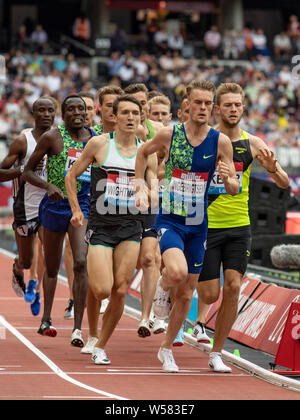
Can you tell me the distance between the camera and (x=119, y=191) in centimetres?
1024

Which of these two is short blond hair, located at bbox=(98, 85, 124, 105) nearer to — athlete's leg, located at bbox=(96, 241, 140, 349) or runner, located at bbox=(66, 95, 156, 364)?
runner, located at bbox=(66, 95, 156, 364)

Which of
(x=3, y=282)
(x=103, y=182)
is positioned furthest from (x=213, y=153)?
(x=3, y=282)

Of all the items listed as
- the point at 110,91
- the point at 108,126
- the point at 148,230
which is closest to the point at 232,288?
the point at 148,230

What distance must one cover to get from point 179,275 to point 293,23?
1493 inches

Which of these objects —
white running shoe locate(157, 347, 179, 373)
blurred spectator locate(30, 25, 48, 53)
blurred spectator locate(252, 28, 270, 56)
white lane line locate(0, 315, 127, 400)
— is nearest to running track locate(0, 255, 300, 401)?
white lane line locate(0, 315, 127, 400)

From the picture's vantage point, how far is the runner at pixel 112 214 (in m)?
10.1

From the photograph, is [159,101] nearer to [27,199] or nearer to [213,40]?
[27,199]

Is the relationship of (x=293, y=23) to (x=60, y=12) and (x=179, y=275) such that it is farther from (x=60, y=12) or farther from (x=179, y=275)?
(x=179, y=275)

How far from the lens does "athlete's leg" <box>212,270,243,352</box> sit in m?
10.1

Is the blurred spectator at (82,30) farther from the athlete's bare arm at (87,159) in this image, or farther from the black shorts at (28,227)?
the athlete's bare arm at (87,159)

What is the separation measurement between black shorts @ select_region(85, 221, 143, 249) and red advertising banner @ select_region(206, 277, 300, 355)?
197cm

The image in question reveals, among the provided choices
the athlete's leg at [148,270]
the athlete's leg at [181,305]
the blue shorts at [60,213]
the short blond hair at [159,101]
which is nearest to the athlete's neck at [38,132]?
the blue shorts at [60,213]

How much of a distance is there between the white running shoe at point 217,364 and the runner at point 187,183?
39 cm

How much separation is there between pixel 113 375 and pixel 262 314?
278 cm
